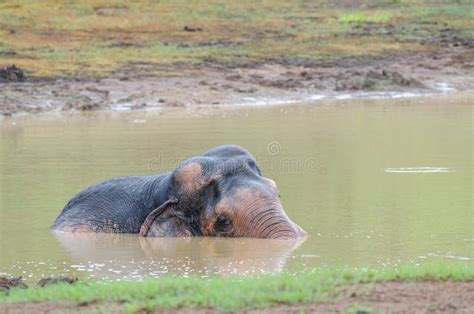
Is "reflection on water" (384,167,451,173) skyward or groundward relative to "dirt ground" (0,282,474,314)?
skyward

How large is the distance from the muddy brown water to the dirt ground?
2.50m

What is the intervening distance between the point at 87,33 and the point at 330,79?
8351 mm

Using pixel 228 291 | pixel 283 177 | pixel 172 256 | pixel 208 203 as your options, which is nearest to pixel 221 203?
pixel 208 203

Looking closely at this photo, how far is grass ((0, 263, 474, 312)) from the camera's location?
6879 millimetres

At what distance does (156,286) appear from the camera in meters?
7.45

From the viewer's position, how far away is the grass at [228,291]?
271 inches

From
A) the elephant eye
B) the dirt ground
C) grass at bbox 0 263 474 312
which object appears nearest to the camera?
the dirt ground

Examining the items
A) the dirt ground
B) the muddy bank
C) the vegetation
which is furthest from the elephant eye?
the vegetation

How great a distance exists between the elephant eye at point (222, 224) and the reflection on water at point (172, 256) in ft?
0.36

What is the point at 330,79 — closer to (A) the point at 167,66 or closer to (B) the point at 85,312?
(A) the point at 167,66

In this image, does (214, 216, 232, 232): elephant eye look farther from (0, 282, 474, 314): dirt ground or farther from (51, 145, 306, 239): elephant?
(0, 282, 474, 314): dirt ground

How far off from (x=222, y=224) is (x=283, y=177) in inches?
158

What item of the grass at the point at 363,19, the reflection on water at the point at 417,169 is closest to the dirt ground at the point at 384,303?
the reflection on water at the point at 417,169

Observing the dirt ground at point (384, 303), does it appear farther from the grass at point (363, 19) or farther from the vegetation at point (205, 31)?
the grass at point (363, 19)
